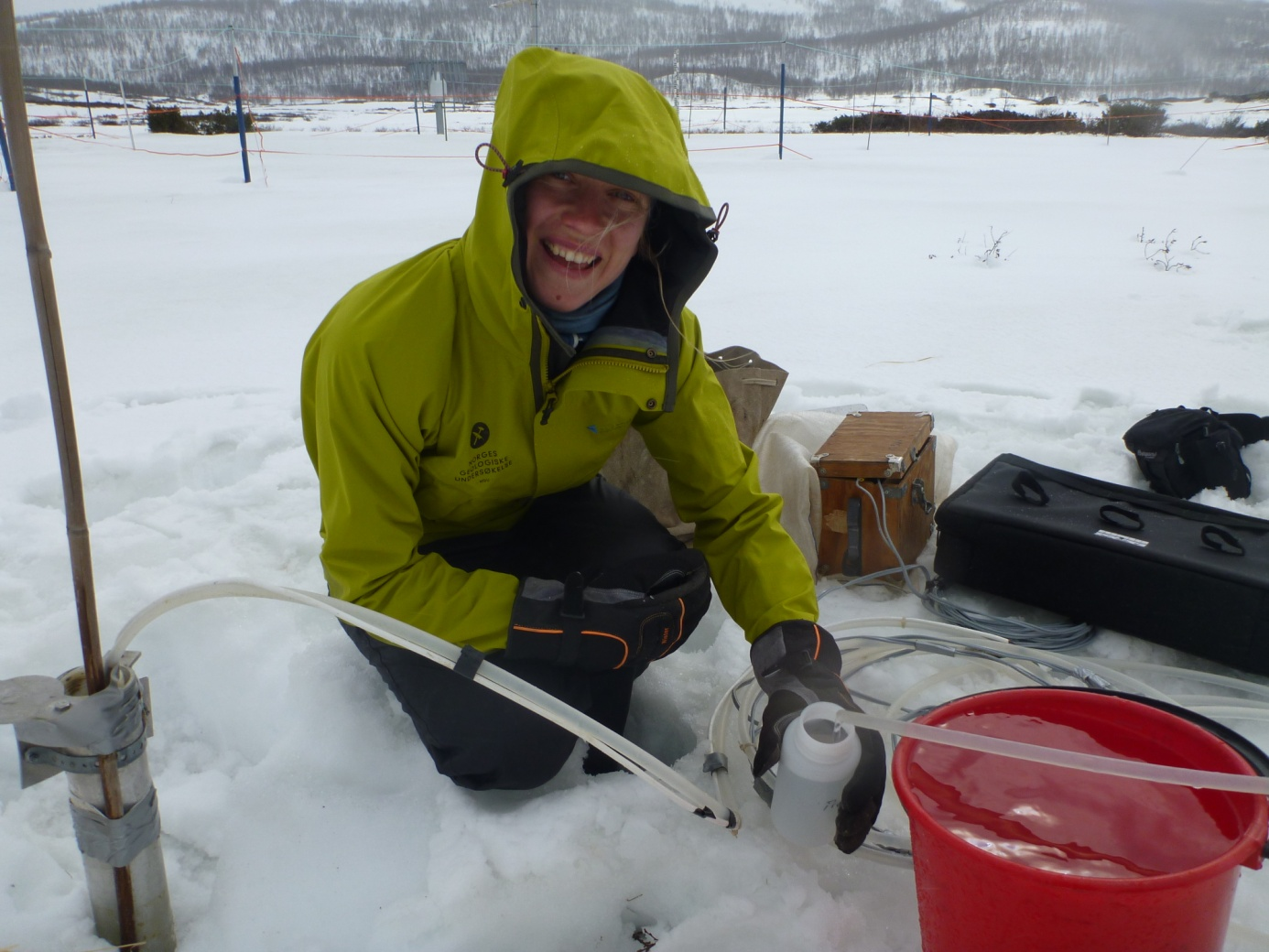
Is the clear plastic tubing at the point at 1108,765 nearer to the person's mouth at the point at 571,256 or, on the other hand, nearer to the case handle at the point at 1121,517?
the person's mouth at the point at 571,256

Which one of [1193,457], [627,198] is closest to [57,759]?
[627,198]

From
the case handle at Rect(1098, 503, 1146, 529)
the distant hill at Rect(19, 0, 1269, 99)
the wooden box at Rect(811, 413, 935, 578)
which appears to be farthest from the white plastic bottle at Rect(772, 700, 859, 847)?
the distant hill at Rect(19, 0, 1269, 99)

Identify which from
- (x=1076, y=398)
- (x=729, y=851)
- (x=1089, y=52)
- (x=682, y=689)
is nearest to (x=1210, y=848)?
(x=729, y=851)

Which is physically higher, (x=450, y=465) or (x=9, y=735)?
(x=450, y=465)

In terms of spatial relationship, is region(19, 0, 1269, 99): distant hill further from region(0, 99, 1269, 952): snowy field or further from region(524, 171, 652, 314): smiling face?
region(524, 171, 652, 314): smiling face

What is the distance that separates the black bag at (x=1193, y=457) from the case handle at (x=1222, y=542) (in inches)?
21.5

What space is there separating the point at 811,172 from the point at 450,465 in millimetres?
10617

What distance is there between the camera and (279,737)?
1624mm

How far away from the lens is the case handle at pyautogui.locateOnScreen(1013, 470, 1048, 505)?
211cm

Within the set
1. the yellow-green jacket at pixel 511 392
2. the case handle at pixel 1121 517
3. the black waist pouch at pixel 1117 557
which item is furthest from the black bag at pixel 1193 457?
the yellow-green jacket at pixel 511 392

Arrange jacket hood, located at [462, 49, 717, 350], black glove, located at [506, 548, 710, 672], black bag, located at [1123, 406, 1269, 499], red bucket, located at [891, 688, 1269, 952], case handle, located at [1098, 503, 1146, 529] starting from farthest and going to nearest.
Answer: black bag, located at [1123, 406, 1269, 499] < case handle, located at [1098, 503, 1146, 529] < black glove, located at [506, 548, 710, 672] < jacket hood, located at [462, 49, 717, 350] < red bucket, located at [891, 688, 1269, 952]

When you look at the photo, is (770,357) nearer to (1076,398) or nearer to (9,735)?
(1076,398)

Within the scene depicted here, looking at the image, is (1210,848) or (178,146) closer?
(1210,848)

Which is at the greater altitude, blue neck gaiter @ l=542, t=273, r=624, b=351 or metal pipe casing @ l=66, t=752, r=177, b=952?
blue neck gaiter @ l=542, t=273, r=624, b=351
